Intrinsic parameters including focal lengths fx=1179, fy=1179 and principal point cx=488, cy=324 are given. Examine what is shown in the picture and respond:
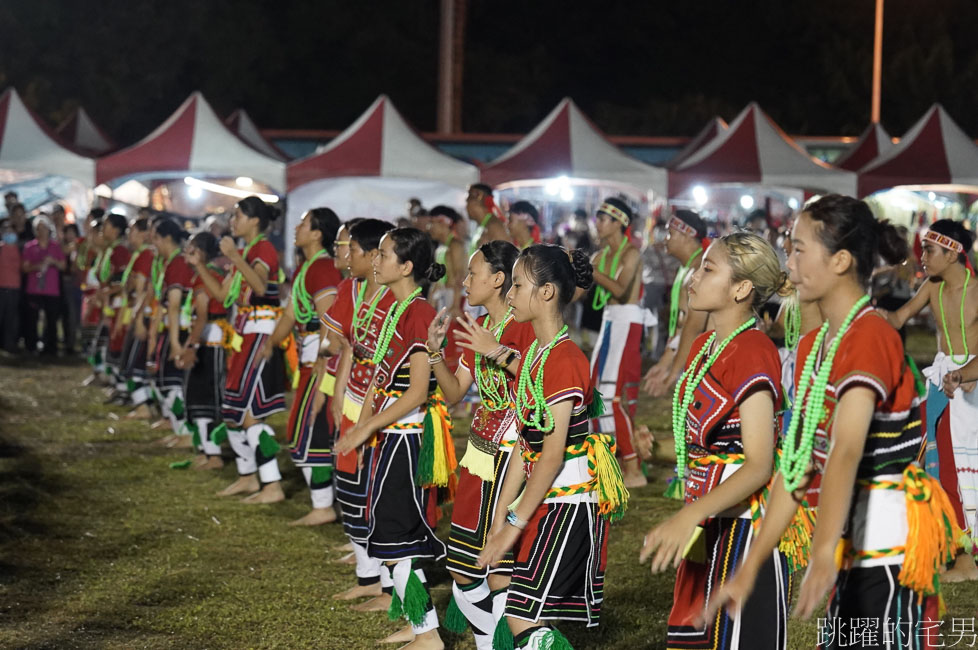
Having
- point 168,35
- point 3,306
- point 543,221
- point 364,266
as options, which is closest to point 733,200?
point 543,221

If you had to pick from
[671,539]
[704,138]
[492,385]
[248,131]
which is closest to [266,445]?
[492,385]

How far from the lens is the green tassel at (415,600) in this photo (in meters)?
4.59

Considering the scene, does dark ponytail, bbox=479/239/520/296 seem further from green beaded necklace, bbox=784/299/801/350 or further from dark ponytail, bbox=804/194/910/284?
green beaded necklace, bbox=784/299/801/350

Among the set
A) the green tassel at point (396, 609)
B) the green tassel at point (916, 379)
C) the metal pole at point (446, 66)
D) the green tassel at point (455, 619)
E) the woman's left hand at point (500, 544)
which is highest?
the metal pole at point (446, 66)

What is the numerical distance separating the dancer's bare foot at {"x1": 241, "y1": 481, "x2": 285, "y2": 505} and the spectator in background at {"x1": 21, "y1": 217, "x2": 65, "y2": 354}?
9.32 m

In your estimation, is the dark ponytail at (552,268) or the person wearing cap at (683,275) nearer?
the dark ponytail at (552,268)

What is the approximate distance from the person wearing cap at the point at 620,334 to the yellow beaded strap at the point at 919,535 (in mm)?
5043

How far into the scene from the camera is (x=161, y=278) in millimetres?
9320

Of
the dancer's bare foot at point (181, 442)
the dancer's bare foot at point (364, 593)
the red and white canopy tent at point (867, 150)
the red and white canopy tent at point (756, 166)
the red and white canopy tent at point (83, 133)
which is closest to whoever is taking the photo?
the dancer's bare foot at point (364, 593)

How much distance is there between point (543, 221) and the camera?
2047 cm

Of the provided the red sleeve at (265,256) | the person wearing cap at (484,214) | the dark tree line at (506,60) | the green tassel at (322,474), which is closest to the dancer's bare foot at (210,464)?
the green tassel at (322,474)

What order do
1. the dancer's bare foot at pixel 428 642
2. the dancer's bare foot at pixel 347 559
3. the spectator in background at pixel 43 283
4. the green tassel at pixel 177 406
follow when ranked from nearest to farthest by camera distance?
the dancer's bare foot at pixel 428 642
the dancer's bare foot at pixel 347 559
the green tassel at pixel 177 406
the spectator in background at pixel 43 283

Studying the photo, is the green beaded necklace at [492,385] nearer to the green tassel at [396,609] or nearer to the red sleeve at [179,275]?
the green tassel at [396,609]

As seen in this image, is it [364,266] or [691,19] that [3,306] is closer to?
[364,266]
